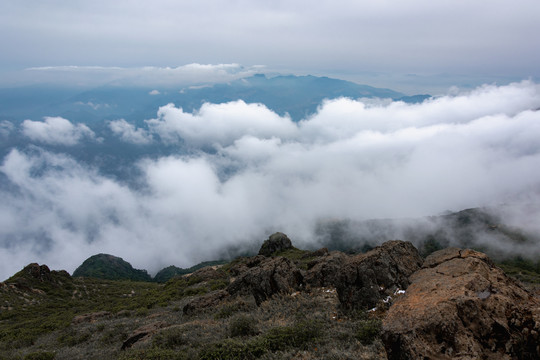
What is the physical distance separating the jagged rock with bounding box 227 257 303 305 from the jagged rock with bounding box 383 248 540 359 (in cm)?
1006

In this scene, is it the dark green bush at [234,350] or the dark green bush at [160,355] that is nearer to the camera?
the dark green bush at [234,350]

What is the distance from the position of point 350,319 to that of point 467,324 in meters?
5.35

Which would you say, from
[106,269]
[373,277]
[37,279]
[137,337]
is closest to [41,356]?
[137,337]

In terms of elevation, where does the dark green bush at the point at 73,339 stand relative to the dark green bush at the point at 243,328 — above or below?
below

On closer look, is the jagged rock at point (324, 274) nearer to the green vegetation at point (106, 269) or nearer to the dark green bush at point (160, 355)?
the dark green bush at point (160, 355)

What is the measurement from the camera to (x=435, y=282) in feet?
29.1

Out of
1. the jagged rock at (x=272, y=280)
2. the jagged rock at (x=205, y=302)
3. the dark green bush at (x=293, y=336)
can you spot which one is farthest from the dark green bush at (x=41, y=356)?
the dark green bush at (x=293, y=336)

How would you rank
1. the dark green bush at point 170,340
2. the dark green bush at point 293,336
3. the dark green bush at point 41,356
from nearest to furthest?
the dark green bush at point 293,336
the dark green bush at point 170,340
the dark green bush at point 41,356

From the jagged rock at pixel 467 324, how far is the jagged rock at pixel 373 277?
413cm

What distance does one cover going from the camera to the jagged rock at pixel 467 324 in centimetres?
604

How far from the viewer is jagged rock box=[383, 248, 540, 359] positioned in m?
6.04

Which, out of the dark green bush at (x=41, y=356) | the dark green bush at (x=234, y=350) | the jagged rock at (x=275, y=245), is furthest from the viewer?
the jagged rock at (x=275, y=245)

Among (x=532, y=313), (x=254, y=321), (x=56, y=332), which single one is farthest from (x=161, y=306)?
(x=532, y=313)

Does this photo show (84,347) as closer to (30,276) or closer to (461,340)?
(461,340)
